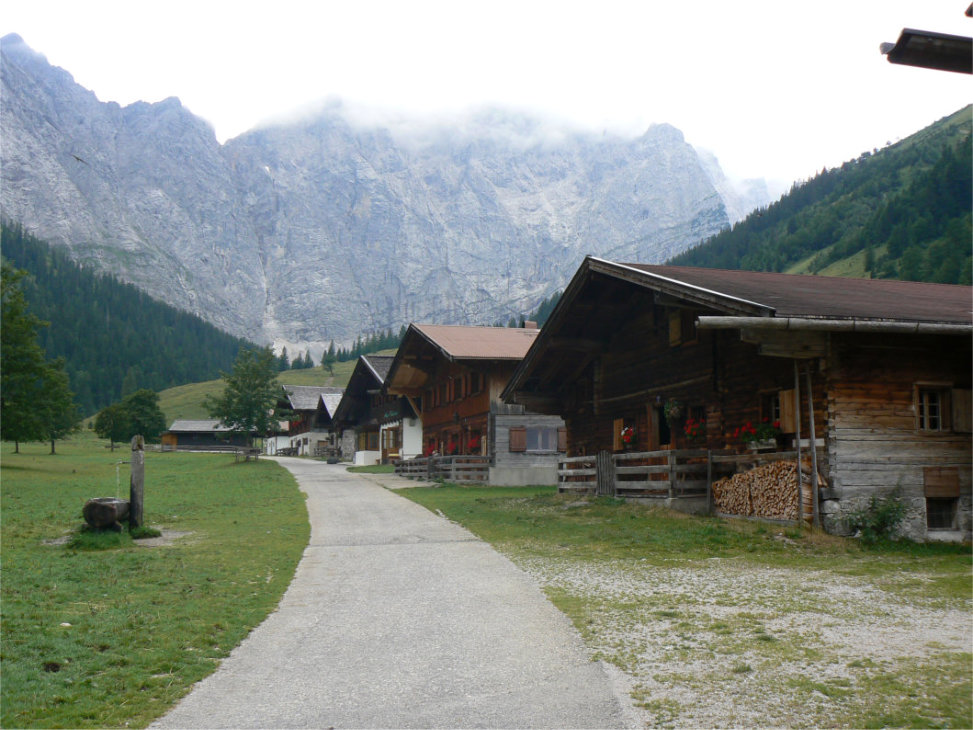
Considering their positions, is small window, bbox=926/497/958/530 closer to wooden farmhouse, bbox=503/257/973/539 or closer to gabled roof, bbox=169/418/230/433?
wooden farmhouse, bbox=503/257/973/539

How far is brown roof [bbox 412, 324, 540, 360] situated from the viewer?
3650cm

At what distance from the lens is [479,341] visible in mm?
40094

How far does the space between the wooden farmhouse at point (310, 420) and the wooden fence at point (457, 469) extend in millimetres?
44501

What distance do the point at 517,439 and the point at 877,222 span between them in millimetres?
109005

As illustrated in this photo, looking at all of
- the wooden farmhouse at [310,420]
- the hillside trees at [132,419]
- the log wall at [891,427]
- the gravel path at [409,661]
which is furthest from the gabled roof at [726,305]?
the hillside trees at [132,419]

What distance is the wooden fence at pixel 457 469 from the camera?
36.5 metres

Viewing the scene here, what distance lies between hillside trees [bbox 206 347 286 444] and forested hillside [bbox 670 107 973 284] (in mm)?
75469

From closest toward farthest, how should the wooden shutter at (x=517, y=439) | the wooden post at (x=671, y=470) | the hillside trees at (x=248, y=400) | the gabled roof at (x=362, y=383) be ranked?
1. the wooden post at (x=671, y=470)
2. the wooden shutter at (x=517, y=439)
3. the hillside trees at (x=248, y=400)
4. the gabled roof at (x=362, y=383)

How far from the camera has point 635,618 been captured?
29.4ft

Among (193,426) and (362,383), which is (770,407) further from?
(193,426)

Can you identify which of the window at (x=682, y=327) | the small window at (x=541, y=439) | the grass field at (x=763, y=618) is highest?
the window at (x=682, y=327)

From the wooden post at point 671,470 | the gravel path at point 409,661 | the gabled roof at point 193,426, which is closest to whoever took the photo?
the gravel path at point 409,661

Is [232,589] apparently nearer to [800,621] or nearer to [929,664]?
[800,621]

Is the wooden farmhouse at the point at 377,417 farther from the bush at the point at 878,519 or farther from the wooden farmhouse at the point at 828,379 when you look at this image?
the bush at the point at 878,519
